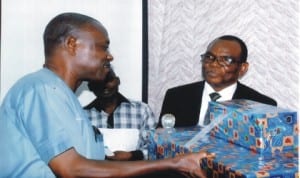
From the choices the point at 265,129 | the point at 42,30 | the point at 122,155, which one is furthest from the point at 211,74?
the point at 42,30

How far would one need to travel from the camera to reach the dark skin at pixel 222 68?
2098 millimetres

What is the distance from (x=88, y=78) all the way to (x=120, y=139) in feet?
3.42

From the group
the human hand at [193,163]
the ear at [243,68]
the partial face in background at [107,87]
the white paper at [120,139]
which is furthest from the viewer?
the partial face in background at [107,87]

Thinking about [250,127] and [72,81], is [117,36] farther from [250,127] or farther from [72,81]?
[250,127]

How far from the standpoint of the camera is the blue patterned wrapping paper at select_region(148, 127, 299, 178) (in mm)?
973

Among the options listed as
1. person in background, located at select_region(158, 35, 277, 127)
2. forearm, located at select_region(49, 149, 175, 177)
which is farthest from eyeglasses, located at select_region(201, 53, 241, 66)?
forearm, located at select_region(49, 149, 175, 177)

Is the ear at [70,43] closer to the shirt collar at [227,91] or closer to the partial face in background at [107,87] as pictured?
the shirt collar at [227,91]

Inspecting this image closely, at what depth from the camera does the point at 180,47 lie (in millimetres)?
2648

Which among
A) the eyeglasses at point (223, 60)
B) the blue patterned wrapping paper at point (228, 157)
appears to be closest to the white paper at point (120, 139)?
the eyeglasses at point (223, 60)

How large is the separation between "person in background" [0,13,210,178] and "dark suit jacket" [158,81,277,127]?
77cm

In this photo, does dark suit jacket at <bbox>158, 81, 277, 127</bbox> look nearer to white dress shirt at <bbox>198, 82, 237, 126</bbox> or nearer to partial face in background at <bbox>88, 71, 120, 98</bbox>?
white dress shirt at <bbox>198, 82, 237, 126</bbox>

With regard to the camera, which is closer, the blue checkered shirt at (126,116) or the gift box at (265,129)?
the gift box at (265,129)

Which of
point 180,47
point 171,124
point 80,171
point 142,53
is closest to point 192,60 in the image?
point 180,47

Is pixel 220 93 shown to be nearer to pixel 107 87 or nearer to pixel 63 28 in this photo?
pixel 107 87
